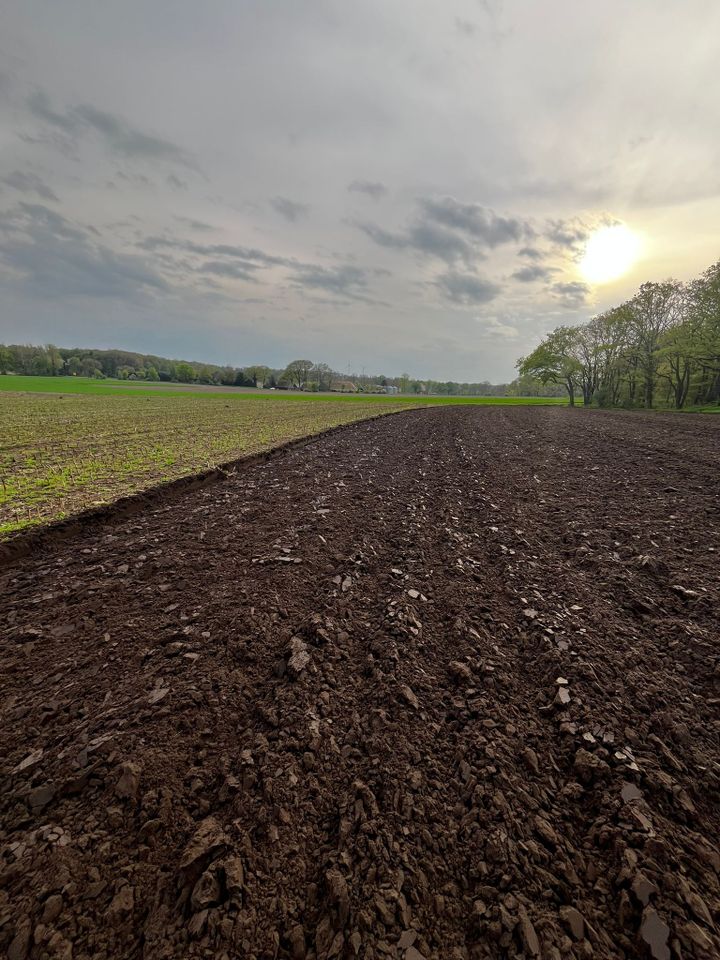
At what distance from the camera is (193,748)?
2.81 metres

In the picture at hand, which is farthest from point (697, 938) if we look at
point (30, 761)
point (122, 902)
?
point (30, 761)

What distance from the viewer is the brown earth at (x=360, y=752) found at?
6.26 feet

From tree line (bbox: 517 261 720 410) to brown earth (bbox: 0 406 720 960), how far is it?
5089cm

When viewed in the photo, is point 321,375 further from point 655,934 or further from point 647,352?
point 655,934

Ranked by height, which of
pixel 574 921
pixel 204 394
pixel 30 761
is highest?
pixel 204 394

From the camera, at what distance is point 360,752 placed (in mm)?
2814

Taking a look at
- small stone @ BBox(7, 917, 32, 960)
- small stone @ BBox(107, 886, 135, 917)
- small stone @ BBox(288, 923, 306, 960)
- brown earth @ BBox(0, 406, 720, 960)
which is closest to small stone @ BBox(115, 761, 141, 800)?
brown earth @ BBox(0, 406, 720, 960)

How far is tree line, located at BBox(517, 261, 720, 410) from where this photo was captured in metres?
41.4

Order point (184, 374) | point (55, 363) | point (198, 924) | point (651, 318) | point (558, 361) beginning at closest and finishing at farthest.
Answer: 1. point (198, 924)
2. point (651, 318)
3. point (558, 361)
4. point (55, 363)
5. point (184, 374)

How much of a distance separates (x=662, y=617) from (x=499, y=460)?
10116mm

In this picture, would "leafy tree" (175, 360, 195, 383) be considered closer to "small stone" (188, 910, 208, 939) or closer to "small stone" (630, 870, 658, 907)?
"small stone" (188, 910, 208, 939)

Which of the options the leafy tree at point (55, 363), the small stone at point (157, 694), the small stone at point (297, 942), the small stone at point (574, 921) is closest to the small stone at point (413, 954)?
the small stone at point (297, 942)

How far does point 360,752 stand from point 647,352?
66.9 meters

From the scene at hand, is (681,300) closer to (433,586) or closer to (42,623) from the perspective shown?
(433,586)
